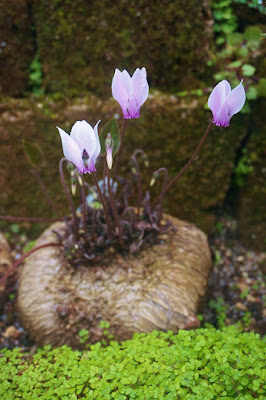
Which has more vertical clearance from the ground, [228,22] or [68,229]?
[228,22]

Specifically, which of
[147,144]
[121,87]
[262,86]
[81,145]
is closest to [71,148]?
[81,145]

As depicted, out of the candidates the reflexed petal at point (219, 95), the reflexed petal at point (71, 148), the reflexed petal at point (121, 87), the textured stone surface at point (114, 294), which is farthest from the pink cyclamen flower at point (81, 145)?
the textured stone surface at point (114, 294)

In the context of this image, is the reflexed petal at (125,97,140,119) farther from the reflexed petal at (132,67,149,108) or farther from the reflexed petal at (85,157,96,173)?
the reflexed petal at (85,157,96,173)

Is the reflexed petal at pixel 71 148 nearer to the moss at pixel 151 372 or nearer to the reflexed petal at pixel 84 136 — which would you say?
the reflexed petal at pixel 84 136

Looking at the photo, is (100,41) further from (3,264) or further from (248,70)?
(3,264)

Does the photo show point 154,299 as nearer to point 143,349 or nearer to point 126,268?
point 126,268

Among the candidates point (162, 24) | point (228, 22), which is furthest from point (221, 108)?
point (228, 22)
